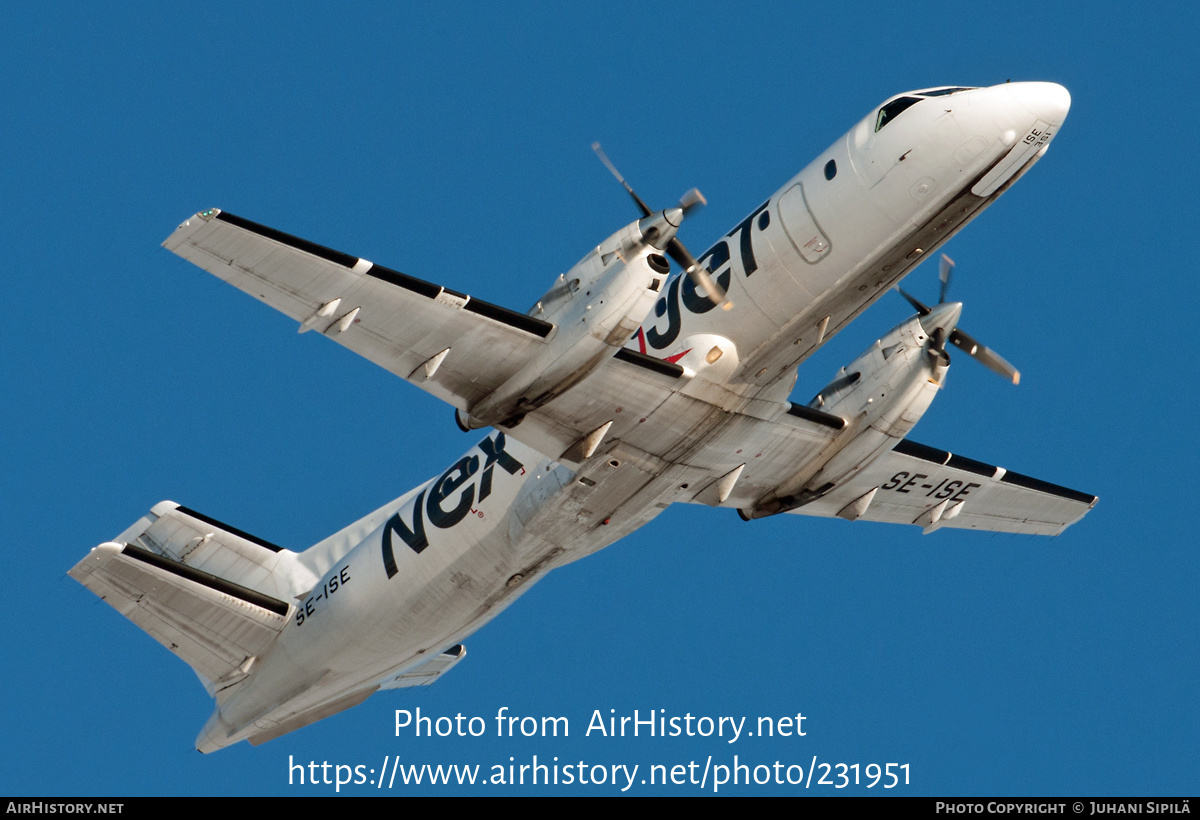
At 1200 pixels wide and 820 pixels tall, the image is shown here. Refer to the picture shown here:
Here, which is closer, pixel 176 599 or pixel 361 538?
pixel 176 599

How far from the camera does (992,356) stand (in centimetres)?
2161

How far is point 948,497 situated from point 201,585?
1291 cm

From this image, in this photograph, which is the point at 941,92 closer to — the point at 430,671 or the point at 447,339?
the point at 447,339

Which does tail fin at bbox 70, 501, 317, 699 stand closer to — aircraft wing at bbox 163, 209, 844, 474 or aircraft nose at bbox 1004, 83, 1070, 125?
aircraft wing at bbox 163, 209, 844, 474

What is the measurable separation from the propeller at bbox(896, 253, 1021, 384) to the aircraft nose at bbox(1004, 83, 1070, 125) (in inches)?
151

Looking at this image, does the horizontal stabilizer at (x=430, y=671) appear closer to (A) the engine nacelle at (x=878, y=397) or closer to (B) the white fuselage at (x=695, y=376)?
(B) the white fuselage at (x=695, y=376)

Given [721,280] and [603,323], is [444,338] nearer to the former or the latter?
[603,323]

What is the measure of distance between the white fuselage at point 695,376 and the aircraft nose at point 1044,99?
2 centimetres

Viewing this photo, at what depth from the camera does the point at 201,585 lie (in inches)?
866

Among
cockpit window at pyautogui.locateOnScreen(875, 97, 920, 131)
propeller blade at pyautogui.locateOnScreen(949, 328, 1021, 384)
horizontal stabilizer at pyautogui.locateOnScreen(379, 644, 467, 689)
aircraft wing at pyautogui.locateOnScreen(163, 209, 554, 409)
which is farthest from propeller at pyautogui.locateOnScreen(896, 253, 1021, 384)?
horizontal stabilizer at pyautogui.locateOnScreen(379, 644, 467, 689)

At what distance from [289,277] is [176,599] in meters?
7.36

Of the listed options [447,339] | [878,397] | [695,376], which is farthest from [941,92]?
[447,339]

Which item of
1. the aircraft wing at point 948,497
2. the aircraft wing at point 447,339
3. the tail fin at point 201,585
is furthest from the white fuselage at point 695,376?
the aircraft wing at point 948,497
